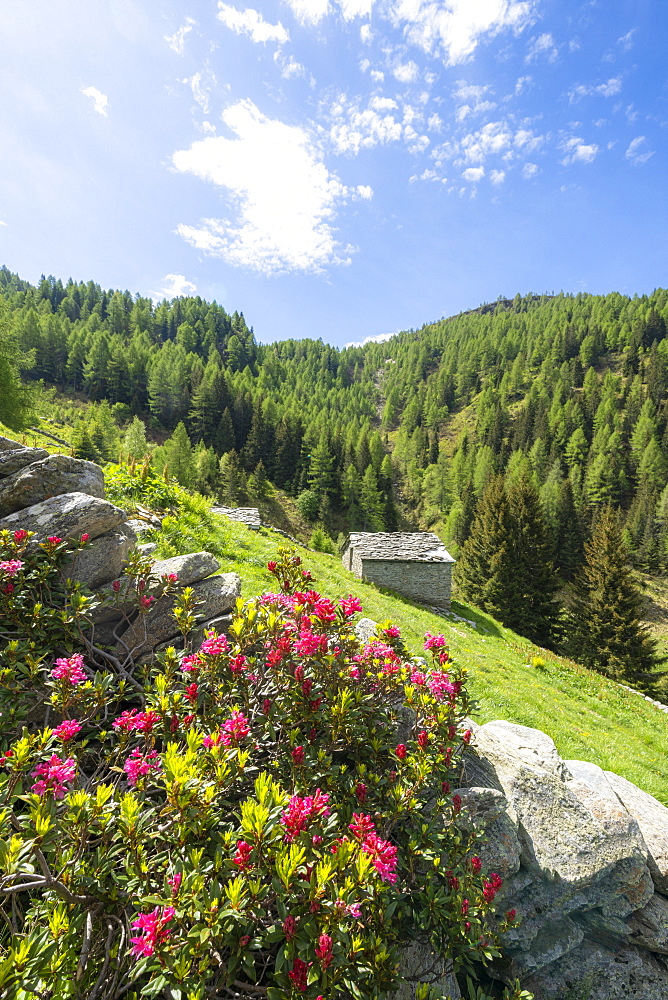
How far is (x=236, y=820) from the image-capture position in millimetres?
3402

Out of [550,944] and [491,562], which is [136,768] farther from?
[491,562]

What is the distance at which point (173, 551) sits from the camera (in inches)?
353

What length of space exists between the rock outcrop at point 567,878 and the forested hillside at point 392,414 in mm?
24224

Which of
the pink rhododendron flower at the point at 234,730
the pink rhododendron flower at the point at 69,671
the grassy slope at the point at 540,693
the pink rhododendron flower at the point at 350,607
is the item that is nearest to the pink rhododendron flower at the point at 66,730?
the pink rhododendron flower at the point at 69,671

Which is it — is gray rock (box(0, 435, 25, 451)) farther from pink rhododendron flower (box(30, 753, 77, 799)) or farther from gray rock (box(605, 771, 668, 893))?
gray rock (box(605, 771, 668, 893))

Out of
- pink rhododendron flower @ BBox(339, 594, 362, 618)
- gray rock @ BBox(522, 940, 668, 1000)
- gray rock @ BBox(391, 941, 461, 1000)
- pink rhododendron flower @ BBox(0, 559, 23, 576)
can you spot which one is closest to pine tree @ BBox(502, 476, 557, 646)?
gray rock @ BBox(522, 940, 668, 1000)

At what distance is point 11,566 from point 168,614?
1.92 meters

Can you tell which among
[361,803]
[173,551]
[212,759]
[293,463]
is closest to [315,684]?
[361,803]

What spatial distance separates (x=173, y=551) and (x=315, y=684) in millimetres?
6025

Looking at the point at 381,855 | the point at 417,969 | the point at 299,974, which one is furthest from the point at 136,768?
the point at 417,969

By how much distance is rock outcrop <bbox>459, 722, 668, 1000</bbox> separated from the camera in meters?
4.28

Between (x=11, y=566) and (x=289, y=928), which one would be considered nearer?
(x=289, y=928)

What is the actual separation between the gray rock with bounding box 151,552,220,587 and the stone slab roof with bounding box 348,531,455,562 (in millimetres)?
16908

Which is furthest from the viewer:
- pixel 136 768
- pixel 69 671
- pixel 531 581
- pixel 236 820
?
pixel 531 581
